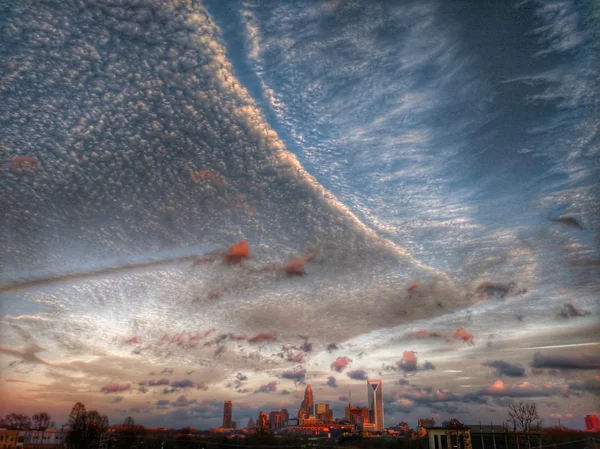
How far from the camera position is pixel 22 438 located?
208 ft

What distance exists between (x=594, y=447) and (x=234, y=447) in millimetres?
50446

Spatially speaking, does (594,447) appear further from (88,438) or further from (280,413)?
(280,413)

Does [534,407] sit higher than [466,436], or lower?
higher

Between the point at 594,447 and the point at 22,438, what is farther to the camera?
the point at 22,438

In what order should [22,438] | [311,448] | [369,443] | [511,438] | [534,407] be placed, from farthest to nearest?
[369,443] < [22,438] < [311,448] < [511,438] < [534,407]

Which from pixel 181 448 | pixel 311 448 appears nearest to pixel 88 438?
pixel 181 448

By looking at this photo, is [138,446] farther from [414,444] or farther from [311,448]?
[414,444]

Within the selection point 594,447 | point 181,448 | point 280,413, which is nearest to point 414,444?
point 594,447

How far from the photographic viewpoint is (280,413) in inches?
7160

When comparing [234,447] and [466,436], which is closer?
[466,436]

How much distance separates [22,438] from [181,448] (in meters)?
25.1

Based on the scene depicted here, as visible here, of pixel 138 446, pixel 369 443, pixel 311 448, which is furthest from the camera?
pixel 369 443

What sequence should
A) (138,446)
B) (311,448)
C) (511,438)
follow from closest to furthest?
(511,438) → (311,448) → (138,446)

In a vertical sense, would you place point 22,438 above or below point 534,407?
below
